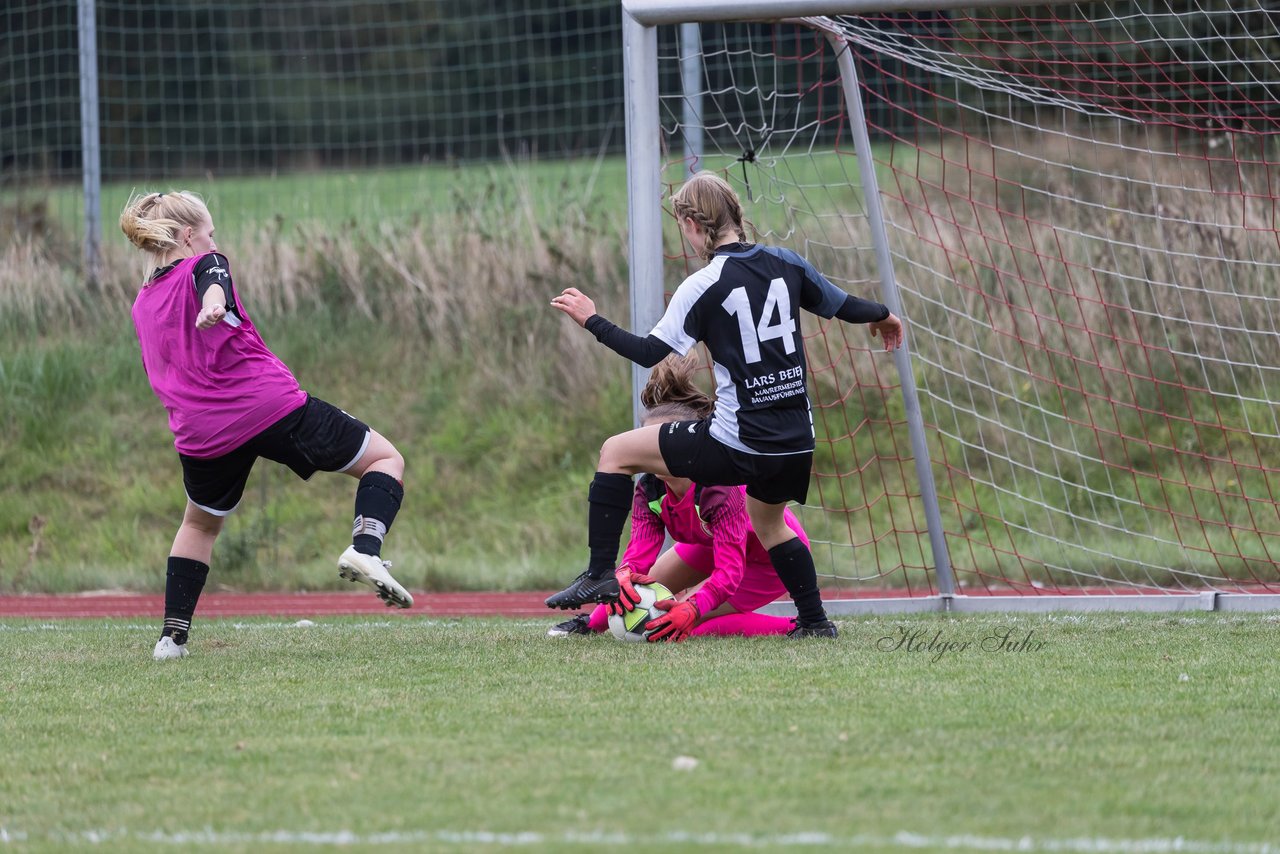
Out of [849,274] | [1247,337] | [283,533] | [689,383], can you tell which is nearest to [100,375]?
[283,533]

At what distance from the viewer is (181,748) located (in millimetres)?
3549

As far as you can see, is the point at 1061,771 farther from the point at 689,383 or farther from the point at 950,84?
the point at 950,84

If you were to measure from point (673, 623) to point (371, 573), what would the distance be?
3.55 ft

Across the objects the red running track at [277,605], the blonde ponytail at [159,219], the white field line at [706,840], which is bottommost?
the red running track at [277,605]

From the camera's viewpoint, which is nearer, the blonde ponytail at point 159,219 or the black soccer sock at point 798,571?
the blonde ponytail at point 159,219

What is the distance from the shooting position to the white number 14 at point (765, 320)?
4.88m

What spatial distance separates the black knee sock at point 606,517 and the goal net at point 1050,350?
2291 mm

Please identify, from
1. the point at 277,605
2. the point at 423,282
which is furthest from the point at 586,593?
the point at 423,282

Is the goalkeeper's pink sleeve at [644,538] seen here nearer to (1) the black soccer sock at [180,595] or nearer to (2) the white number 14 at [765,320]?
(2) the white number 14 at [765,320]

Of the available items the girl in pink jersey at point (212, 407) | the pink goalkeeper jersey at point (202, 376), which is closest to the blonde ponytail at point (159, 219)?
the girl in pink jersey at point (212, 407)

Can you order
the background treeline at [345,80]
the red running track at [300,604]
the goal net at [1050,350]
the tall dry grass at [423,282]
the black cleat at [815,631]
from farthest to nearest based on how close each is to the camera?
the background treeline at [345,80]
the tall dry grass at [423,282]
the goal net at [1050,350]
the red running track at [300,604]
the black cleat at [815,631]

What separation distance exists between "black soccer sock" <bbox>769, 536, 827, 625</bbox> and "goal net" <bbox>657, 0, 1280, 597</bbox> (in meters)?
2.12

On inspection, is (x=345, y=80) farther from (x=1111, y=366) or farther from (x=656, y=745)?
(x=656, y=745)

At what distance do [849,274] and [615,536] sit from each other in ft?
18.2
